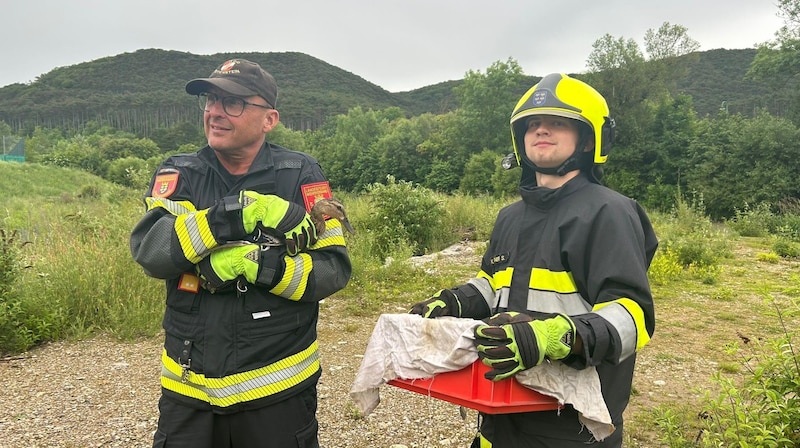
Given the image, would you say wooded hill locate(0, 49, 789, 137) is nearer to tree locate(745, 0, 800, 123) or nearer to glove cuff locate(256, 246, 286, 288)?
tree locate(745, 0, 800, 123)

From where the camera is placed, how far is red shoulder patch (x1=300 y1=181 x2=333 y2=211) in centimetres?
221

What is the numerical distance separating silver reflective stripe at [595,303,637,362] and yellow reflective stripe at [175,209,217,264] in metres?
1.40

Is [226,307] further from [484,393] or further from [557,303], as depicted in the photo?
[557,303]

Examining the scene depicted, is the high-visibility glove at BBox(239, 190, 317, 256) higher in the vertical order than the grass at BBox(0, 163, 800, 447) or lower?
higher

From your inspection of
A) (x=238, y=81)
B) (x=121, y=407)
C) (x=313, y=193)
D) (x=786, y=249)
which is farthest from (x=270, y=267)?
(x=786, y=249)

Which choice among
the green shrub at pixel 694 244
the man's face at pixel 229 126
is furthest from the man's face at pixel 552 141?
the green shrub at pixel 694 244

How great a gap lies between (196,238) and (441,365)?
1.02 m

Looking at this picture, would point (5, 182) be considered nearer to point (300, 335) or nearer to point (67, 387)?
point (67, 387)

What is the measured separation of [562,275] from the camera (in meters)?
1.72

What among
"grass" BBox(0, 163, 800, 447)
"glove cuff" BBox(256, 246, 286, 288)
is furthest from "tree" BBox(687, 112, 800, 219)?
"glove cuff" BBox(256, 246, 286, 288)

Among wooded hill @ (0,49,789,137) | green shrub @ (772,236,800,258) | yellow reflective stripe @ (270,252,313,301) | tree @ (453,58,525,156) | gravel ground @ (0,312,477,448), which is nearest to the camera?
yellow reflective stripe @ (270,252,313,301)

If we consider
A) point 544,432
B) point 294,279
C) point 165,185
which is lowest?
point 544,432

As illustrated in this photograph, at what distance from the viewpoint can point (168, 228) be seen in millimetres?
1904

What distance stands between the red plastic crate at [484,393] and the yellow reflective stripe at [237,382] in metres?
0.72
